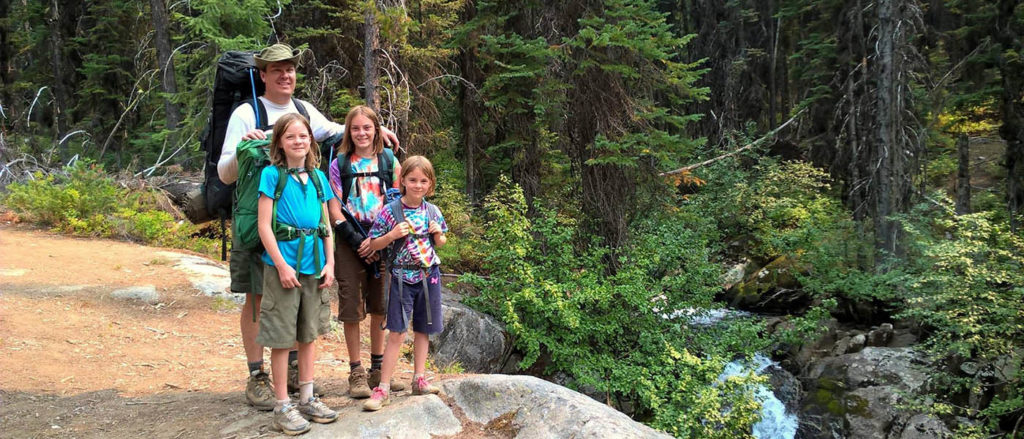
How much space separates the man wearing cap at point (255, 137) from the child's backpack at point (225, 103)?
5 centimetres

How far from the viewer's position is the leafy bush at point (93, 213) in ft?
31.3

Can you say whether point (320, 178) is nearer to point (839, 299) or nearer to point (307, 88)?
point (307, 88)

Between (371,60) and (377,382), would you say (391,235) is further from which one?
(371,60)

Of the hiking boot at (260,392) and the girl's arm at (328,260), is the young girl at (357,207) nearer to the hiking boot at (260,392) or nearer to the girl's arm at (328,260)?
the girl's arm at (328,260)

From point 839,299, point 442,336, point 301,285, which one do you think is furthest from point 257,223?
point 839,299

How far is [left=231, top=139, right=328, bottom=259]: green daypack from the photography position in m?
3.46

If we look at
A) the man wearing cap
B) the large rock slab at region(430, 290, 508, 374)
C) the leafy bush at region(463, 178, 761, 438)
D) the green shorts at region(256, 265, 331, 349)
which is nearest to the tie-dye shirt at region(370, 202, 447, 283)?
the green shorts at region(256, 265, 331, 349)

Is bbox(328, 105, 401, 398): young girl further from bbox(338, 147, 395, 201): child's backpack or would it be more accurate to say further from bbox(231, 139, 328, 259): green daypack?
bbox(231, 139, 328, 259): green daypack

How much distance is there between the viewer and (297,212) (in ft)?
11.6

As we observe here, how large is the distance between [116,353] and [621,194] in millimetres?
6985

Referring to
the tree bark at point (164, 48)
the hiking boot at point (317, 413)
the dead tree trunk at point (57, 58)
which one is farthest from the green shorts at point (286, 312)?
the dead tree trunk at point (57, 58)

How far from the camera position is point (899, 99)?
448 inches

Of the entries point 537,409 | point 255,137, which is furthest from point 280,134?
point 537,409

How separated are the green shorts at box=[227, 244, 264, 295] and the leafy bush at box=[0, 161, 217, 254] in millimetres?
6603
